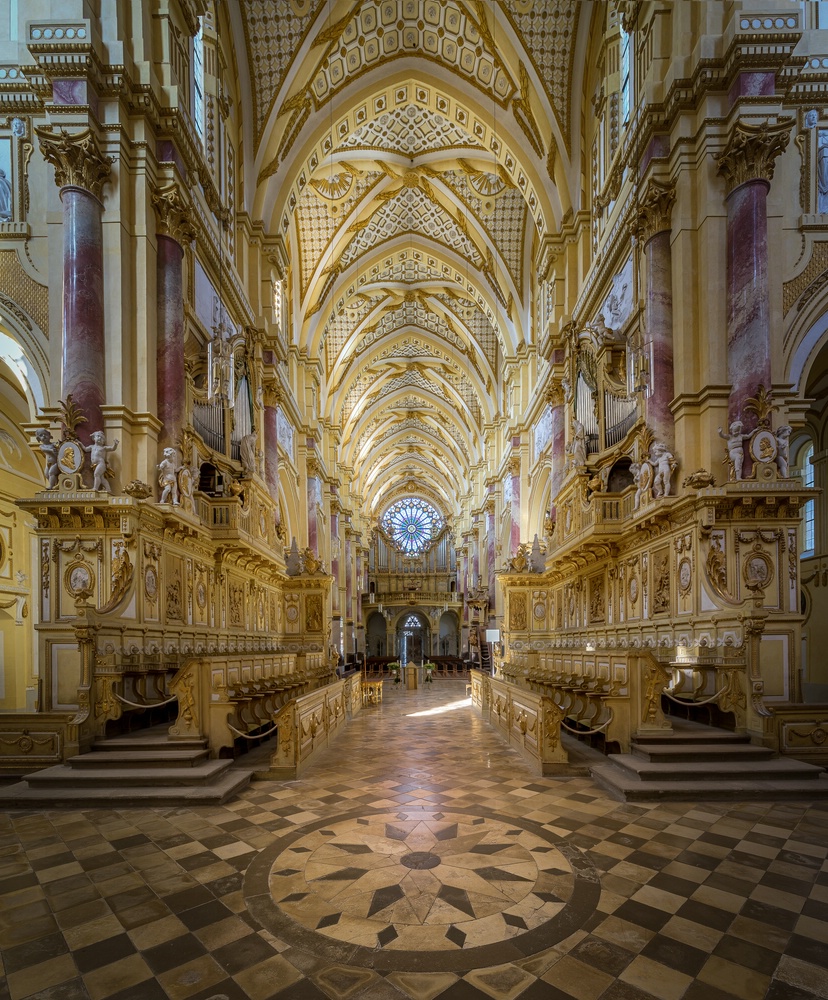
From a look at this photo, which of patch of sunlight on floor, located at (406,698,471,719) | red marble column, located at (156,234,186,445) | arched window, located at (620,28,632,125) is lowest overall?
patch of sunlight on floor, located at (406,698,471,719)

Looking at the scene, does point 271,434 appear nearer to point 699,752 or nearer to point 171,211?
point 171,211

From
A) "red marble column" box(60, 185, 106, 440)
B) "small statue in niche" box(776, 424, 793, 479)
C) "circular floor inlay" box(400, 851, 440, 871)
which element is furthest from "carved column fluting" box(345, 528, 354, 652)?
"circular floor inlay" box(400, 851, 440, 871)

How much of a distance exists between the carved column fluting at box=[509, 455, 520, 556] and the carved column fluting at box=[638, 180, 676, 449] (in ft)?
46.1

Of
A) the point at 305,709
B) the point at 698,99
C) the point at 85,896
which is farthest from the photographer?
the point at 698,99

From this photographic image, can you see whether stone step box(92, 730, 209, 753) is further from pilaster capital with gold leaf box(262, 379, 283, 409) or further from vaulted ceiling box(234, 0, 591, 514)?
vaulted ceiling box(234, 0, 591, 514)

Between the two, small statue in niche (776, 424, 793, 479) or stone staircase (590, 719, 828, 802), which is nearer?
stone staircase (590, 719, 828, 802)

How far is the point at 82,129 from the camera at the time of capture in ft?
30.5

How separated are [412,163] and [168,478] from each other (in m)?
17.3

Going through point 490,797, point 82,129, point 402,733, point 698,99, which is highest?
point 698,99

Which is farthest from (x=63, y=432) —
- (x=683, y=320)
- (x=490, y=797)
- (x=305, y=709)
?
(x=683, y=320)

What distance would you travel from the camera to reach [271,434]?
61.2ft

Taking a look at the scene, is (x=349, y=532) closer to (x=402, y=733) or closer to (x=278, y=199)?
(x=278, y=199)

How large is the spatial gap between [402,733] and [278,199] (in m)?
14.9

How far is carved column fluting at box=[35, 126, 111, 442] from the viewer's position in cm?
916
